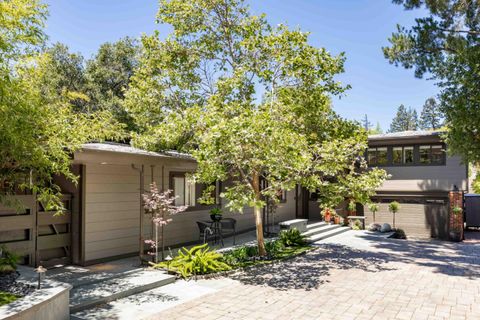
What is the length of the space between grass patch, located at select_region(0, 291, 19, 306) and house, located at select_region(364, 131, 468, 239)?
675 inches

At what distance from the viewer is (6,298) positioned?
516 cm

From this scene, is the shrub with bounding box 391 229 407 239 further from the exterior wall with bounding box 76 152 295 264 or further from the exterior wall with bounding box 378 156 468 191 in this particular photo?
the exterior wall with bounding box 76 152 295 264

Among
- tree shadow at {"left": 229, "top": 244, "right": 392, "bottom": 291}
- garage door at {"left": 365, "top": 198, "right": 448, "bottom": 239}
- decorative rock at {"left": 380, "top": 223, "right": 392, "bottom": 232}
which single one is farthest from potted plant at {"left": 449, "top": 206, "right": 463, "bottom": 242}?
tree shadow at {"left": 229, "top": 244, "right": 392, "bottom": 291}

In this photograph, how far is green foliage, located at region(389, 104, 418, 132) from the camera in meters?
79.2

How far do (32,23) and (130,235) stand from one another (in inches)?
248

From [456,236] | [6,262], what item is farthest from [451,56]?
[6,262]

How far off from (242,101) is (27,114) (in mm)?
7463

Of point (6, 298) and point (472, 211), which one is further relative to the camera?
point (472, 211)

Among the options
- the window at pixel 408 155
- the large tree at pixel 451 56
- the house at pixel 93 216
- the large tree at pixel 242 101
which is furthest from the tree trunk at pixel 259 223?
the window at pixel 408 155

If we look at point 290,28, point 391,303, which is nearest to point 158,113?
point 290,28

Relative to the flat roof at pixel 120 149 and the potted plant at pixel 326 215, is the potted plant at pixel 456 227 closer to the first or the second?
the potted plant at pixel 326 215

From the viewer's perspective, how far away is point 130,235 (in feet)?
35.1

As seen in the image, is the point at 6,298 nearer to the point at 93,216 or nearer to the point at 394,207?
the point at 93,216

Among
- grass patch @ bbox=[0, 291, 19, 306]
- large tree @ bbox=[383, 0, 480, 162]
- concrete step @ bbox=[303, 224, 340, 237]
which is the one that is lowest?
concrete step @ bbox=[303, 224, 340, 237]
